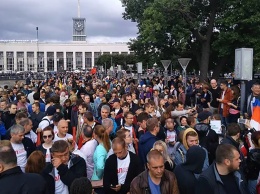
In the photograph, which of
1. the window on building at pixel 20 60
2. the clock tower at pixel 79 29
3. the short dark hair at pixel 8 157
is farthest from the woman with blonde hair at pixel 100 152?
the clock tower at pixel 79 29

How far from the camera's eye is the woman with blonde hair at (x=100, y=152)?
5.19m

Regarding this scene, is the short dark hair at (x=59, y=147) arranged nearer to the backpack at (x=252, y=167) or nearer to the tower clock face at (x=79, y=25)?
the backpack at (x=252, y=167)

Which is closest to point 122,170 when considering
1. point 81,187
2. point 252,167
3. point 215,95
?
point 81,187

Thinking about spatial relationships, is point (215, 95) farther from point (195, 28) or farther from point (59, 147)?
point (195, 28)

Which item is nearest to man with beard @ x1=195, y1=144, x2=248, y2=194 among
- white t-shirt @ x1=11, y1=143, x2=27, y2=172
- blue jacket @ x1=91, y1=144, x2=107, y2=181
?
blue jacket @ x1=91, y1=144, x2=107, y2=181

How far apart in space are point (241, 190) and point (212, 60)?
28.5m

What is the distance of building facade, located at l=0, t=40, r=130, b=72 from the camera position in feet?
385

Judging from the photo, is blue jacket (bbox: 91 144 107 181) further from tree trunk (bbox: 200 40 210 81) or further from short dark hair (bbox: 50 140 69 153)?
tree trunk (bbox: 200 40 210 81)

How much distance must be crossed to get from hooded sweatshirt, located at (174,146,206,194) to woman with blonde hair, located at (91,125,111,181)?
1393mm

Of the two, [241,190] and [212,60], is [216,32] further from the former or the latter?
[241,190]

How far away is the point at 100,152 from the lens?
17.3 ft

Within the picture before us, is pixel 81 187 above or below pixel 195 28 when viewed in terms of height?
below

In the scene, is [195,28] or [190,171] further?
[195,28]

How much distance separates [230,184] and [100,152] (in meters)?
2.11
